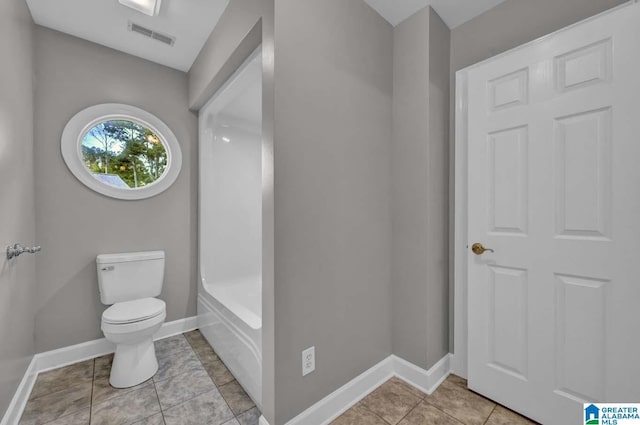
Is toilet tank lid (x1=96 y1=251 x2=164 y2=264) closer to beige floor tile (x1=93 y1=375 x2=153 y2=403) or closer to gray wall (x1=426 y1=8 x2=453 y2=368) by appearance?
beige floor tile (x1=93 y1=375 x2=153 y2=403)

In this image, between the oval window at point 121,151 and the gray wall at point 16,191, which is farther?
the oval window at point 121,151

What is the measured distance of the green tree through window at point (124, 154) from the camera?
2.10 m

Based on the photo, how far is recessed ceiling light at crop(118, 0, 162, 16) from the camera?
1645 mm

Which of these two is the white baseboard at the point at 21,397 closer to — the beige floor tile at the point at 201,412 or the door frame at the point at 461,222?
the beige floor tile at the point at 201,412

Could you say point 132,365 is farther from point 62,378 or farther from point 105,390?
point 62,378

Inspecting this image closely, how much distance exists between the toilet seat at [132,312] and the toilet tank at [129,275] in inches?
4.0

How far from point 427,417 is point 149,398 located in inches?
62.8

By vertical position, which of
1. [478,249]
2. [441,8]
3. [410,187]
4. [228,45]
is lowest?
[478,249]

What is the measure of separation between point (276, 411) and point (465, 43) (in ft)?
8.08

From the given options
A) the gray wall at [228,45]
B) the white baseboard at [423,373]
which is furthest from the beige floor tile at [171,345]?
the gray wall at [228,45]

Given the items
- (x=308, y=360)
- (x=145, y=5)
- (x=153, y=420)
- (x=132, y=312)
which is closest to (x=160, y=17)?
(x=145, y=5)

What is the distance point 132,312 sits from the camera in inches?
69.2

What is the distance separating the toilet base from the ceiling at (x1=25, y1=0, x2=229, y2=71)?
2197 mm

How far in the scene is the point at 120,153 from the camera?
2.21 metres
